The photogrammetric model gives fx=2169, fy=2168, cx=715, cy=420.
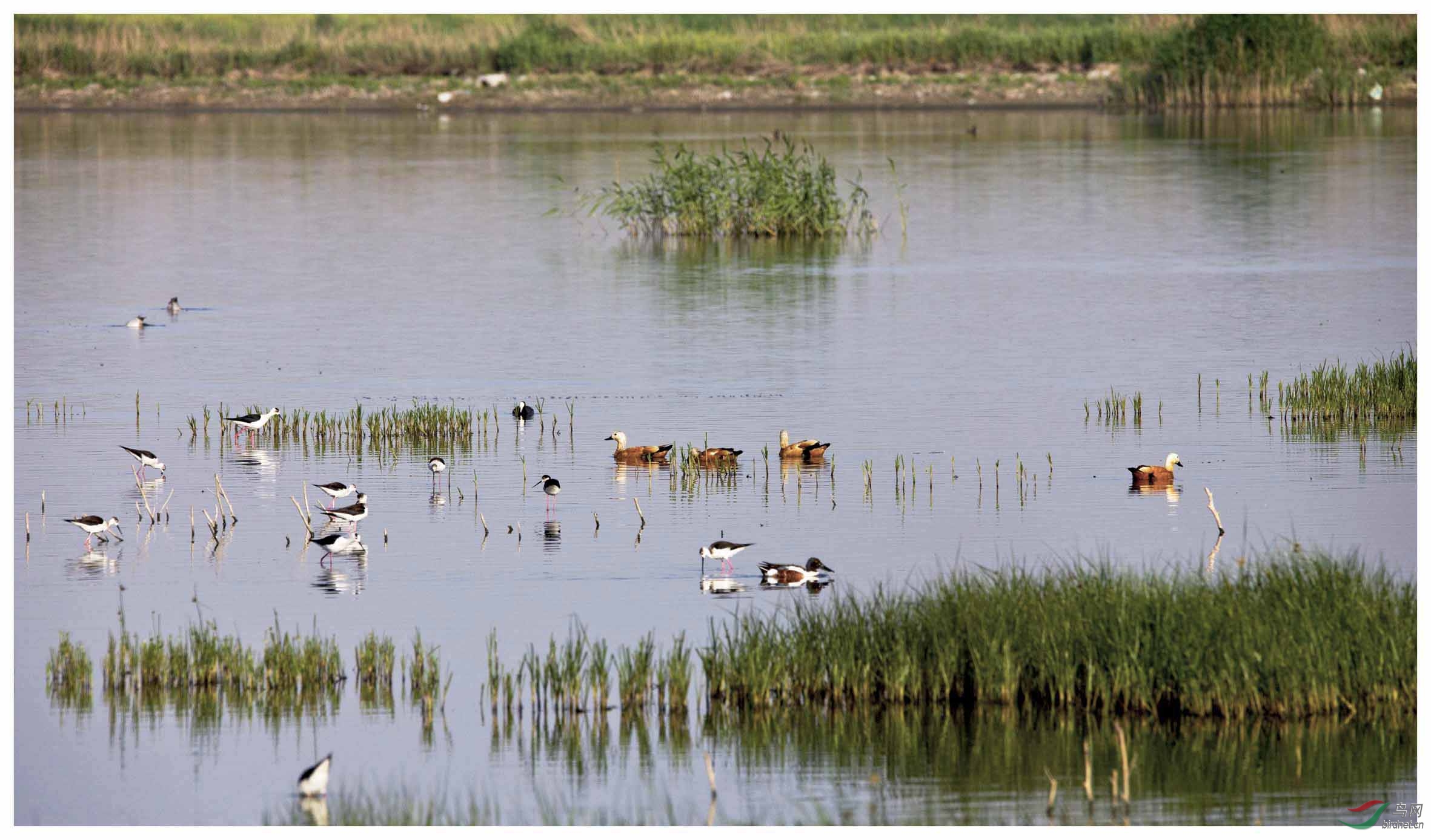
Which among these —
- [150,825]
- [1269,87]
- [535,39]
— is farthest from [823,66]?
[150,825]

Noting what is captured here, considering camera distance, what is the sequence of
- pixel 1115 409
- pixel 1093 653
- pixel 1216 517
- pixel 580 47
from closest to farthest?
pixel 1093 653, pixel 1216 517, pixel 1115 409, pixel 580 47

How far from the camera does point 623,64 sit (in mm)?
78938

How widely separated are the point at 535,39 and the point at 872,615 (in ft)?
230

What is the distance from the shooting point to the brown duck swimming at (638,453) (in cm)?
1716

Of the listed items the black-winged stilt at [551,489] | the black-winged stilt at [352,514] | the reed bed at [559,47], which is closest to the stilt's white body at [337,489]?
the black-winged stilt at [352,514]

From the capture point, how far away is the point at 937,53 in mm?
78000

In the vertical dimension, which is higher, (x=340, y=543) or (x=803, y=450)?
(x=803, y=450)

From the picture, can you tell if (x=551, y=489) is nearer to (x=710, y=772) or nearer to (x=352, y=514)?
(x=352, y=514)

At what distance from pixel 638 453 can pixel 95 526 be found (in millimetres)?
4565

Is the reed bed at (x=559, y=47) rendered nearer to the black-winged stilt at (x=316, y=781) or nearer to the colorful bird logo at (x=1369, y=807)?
the colorful bird logo at (x=1369, y=807)

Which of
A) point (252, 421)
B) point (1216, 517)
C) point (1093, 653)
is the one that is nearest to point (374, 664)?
point (1093, 653)

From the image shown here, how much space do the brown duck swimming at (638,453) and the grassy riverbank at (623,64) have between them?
5747cm

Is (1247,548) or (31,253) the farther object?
(31,253)

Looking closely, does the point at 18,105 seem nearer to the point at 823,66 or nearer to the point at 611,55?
the point at 611,55
